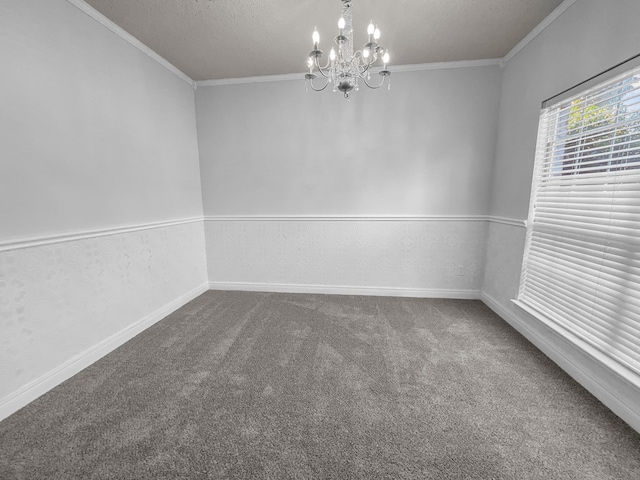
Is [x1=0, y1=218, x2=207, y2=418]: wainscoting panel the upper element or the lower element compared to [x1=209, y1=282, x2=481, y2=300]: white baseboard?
upper

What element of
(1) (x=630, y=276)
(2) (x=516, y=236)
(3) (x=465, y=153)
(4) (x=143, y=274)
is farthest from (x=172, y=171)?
(1) (x=630, y=276)

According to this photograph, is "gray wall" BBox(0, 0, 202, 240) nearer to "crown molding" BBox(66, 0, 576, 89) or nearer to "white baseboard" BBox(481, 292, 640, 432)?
"crown molding" BBox(66, 0, 576, 89)

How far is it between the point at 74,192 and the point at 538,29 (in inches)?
150

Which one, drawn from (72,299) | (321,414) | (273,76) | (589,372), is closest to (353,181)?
(273,76)

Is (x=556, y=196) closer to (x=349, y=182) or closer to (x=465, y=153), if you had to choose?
(x=465, y=153)

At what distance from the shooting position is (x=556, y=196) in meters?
2.00

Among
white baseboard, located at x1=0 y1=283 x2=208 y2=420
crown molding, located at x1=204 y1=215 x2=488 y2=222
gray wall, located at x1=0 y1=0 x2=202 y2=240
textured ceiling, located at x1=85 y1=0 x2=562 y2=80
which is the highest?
textured ceiling, located at x1=85 y1=0 x2=562 y2=80

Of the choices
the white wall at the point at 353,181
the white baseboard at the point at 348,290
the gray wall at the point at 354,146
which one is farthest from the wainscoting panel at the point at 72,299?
the gray wall at the point at 354,146

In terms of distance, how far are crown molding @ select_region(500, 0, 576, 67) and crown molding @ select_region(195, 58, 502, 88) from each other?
0.42ft

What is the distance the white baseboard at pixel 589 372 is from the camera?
54.6 inches

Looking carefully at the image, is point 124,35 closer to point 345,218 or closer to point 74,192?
point 74,192

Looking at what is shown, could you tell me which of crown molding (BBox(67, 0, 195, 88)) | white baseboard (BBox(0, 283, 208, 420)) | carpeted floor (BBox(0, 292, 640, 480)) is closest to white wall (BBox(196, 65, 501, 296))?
crown molding (BBox(67, 0, 195, 88))

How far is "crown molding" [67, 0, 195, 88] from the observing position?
1854 millimetres

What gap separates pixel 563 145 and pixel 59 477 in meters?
3.56
